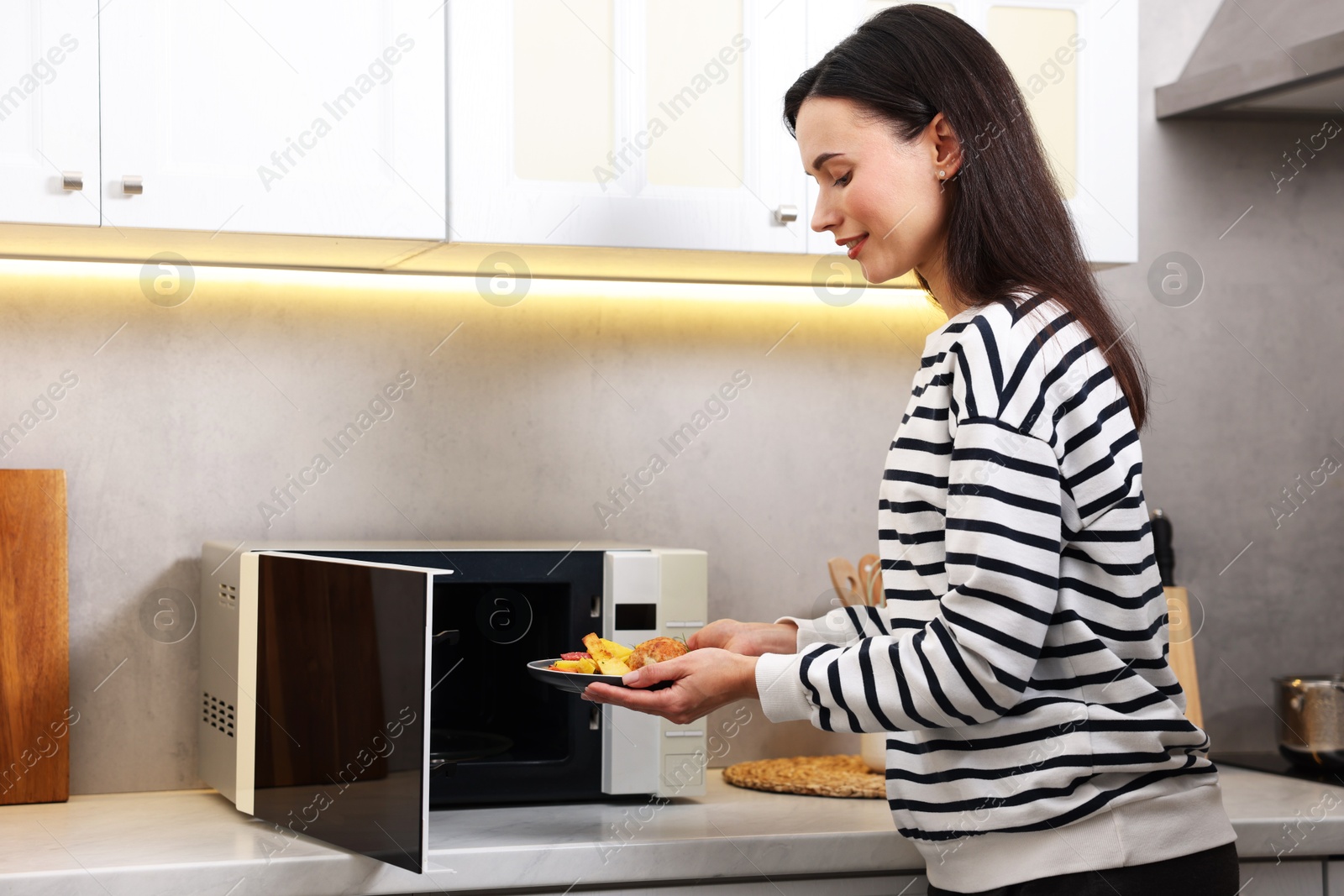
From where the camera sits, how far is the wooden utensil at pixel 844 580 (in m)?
1.64

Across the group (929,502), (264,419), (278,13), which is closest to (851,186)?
(929,502)

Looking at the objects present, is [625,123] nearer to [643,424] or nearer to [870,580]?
[643,424]

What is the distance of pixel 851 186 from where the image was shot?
95 centimetres

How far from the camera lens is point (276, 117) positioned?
128 cm

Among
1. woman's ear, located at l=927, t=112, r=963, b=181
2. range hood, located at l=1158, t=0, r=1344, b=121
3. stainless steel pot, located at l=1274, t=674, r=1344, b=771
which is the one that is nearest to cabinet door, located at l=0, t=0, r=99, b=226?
woman's ear, located at l=927, t=112, r=963, b=181

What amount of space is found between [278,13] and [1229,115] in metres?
1.31

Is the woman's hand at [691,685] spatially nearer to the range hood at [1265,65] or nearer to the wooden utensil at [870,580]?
the wooden utensil at [870,580]

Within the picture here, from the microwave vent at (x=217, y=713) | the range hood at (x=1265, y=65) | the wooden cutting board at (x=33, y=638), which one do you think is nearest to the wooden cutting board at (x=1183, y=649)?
the range hood at (x=1265, y=65)

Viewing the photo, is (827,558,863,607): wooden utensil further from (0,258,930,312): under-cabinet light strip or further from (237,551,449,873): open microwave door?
(237,551,449,873): open microwave door

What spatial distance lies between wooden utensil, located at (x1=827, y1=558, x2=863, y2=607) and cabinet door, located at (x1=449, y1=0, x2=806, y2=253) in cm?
45

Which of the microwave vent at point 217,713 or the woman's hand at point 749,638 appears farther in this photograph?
the microwave vent at point 217,713

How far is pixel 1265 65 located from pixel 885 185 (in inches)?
35.3

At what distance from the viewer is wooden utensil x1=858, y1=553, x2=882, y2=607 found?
5.30ft

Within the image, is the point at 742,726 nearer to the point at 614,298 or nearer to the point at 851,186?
the point at 614,298
